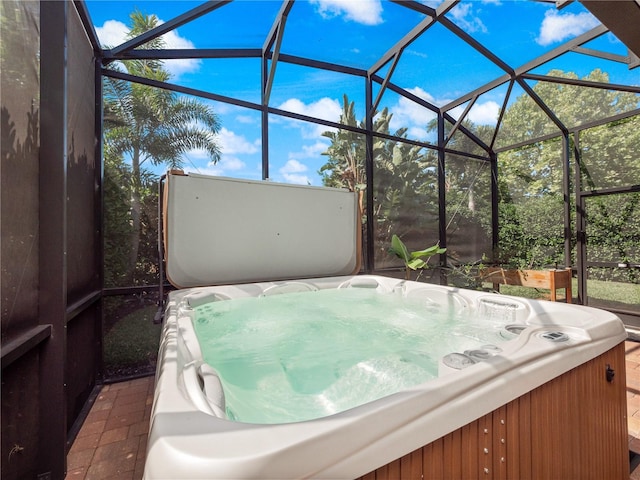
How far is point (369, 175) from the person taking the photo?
3221 mm

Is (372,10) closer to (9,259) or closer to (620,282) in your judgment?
(9,259)

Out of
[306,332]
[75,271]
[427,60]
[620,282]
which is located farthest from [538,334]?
[620,282]

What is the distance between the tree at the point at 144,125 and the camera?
2.17 metres

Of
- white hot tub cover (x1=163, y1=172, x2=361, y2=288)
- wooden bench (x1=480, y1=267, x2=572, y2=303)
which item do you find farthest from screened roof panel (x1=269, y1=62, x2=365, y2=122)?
wooden bench (x1=480, y1=267, x2=572, y2=303)

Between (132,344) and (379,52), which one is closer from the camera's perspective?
(132,344)

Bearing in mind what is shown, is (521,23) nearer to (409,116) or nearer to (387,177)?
(409,116)

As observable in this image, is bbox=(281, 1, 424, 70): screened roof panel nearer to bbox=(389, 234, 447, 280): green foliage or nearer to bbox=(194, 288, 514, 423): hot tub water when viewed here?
bbox=(389, 234, 447, 280): green foliage

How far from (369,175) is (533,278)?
90.1 inches

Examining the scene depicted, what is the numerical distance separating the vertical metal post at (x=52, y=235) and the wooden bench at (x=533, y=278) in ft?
13.6

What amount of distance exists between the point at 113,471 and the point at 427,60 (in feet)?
13.0

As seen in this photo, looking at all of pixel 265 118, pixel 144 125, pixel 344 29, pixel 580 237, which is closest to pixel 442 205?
pixel 580 237

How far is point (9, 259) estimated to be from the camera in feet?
3.19

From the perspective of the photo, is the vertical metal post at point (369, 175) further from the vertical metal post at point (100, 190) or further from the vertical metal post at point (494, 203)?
the vertical metal post at point (100, 190)

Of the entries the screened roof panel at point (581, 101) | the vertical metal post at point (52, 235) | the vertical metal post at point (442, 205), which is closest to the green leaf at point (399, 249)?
the vertical metal post at point (442, 205)
